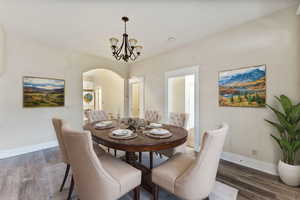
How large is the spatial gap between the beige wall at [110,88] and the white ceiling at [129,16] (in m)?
2.81

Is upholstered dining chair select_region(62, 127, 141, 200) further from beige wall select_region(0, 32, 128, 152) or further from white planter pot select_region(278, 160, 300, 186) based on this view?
beige wall select_region(0, 32, 128, 152)

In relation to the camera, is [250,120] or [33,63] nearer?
[250,120]

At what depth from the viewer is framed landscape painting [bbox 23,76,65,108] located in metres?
3.38

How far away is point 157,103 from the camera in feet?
14.9

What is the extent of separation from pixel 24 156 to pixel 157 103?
370 centimetres

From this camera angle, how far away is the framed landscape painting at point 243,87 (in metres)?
2.48

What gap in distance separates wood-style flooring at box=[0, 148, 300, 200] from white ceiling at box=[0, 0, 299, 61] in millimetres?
2846

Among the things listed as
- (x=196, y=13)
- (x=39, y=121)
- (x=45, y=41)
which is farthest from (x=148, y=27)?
(x=39, y=121)

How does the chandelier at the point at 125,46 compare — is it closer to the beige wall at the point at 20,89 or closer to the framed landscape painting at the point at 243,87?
the framed landscape painting at the point at 243,87

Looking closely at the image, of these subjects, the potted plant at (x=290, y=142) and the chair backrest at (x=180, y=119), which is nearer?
the potted plant at (x=290, y=142)

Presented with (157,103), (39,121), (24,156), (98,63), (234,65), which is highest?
(98,63)

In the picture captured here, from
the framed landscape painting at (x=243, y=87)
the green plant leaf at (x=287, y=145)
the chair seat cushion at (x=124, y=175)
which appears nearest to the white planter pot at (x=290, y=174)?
the green plant leaf at (x=287, y=145)

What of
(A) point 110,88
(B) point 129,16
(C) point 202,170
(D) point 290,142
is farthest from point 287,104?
(A) point 110,88

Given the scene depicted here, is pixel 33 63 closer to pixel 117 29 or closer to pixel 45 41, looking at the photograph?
pixel 45 41
